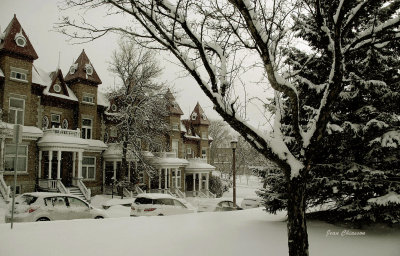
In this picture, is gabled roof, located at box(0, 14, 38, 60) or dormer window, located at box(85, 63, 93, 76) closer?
gabled roof, located at box(0, 14, 38, 60)

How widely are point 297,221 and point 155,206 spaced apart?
1038 centimetres

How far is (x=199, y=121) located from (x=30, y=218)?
32758 mm

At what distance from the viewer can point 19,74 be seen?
2328cm

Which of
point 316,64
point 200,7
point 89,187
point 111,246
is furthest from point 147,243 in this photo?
point 89,187

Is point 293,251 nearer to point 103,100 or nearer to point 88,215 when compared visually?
point 88,215

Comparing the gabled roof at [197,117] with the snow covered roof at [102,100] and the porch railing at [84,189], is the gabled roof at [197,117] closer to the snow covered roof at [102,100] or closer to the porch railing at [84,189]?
the snow covered roof at [102,100]

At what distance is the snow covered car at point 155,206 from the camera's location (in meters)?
15.1

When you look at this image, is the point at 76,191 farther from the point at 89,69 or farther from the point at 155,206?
the point at 155,206

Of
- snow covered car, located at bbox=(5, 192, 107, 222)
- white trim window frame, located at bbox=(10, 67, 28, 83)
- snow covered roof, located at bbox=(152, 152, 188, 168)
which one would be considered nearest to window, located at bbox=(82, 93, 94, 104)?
white trim window frame, located at bbox=(10, 67, 28, 83)

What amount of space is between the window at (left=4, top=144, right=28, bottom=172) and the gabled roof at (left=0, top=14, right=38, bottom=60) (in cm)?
654

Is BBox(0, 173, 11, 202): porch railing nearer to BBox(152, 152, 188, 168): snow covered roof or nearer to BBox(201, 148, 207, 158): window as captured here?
BBox(152, 152, 188, 168): snow covered roof

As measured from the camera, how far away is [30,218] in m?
11.5

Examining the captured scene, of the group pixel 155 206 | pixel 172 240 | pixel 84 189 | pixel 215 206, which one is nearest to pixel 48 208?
pixel 155 206

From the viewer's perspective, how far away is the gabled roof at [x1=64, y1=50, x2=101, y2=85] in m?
28.3
